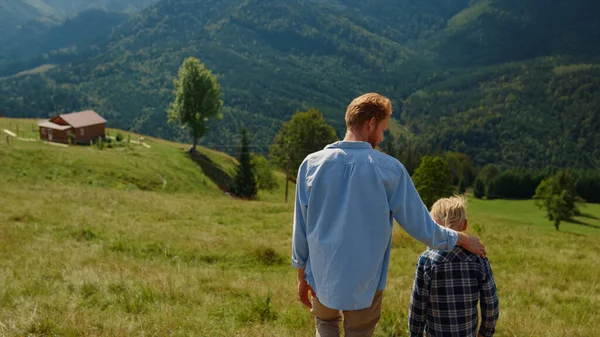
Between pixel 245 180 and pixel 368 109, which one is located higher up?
pixel 368 109

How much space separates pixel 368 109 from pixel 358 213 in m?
0.86

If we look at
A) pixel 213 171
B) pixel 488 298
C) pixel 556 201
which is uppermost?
pixel 488 298

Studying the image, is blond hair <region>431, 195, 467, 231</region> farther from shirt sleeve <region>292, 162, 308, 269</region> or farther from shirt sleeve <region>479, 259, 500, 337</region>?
shirt sleeve <region>292, 162, 308, 269</region>

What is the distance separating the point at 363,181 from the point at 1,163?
130 feet

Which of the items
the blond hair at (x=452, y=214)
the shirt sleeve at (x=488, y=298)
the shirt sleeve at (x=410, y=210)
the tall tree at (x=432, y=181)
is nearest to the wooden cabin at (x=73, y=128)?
the tall tree at (x=432, y=181)

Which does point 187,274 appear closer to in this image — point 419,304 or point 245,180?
point 419,304

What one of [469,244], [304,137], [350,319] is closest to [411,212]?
[469,244]

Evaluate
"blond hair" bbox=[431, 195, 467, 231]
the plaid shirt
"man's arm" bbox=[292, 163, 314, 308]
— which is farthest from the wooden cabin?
"blond hair" bbox=[431, 195, 467, 231]

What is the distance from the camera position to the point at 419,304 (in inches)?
181

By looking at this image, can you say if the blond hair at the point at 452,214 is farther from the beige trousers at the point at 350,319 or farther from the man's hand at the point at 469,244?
the beige trousers at the point at 350,319

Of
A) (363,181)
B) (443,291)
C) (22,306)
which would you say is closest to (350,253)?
(363,181)

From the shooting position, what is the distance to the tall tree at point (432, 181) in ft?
201

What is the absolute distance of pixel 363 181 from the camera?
348cm

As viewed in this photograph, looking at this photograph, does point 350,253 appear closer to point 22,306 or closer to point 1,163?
point 22,306
